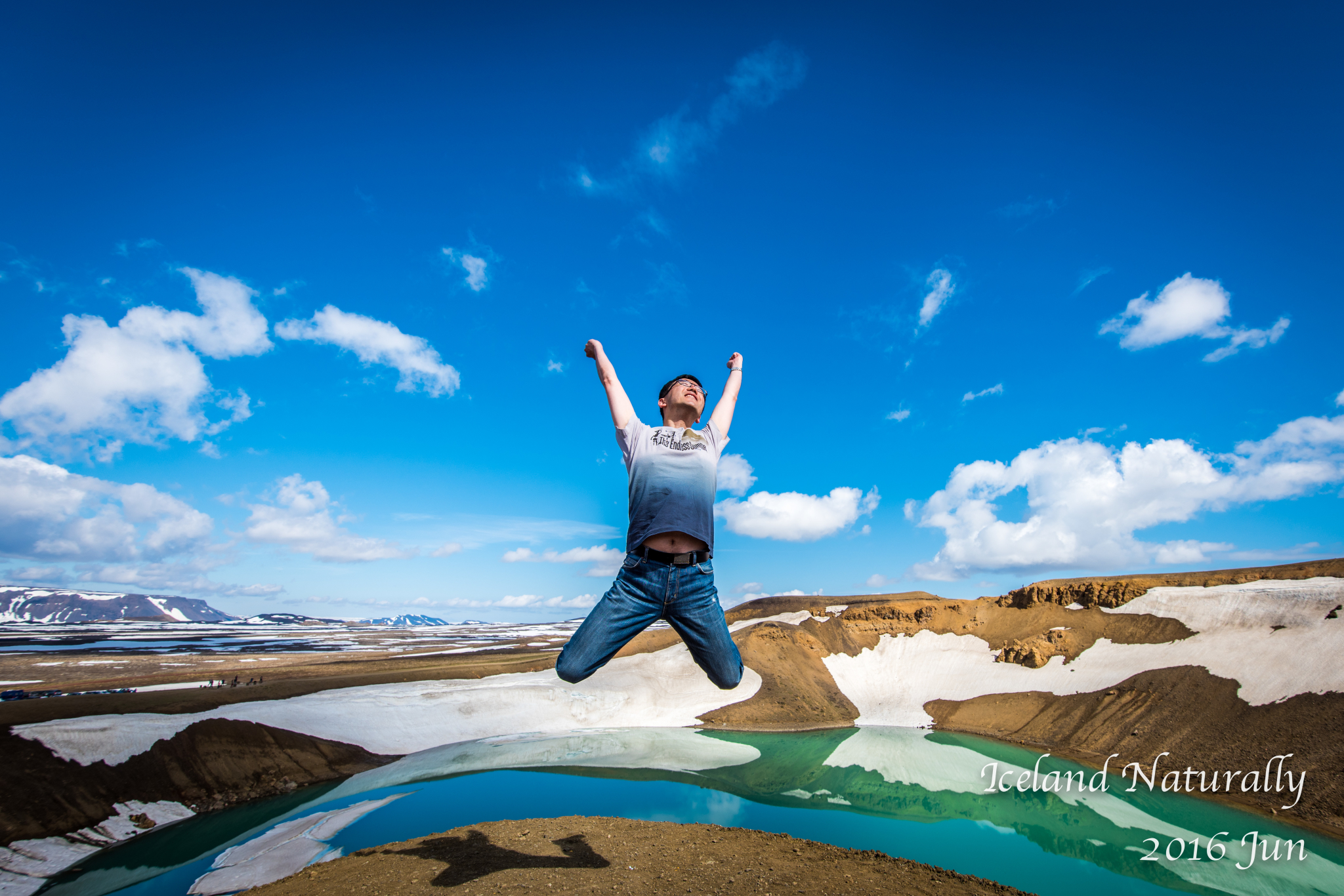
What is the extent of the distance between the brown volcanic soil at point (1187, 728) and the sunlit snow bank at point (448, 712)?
51.0ft

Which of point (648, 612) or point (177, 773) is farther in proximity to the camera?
point (177, 773)

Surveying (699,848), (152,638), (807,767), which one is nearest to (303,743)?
(699,848)

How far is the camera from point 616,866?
10.8 metres

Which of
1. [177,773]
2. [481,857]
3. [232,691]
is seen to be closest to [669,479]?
[481,857]

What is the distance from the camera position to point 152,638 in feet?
409

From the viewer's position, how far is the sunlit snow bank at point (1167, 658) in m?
26.3

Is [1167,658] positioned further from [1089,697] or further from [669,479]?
[669,479]

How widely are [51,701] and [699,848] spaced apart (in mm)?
26838

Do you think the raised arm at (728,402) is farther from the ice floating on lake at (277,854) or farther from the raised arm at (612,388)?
the ice floating on lake at (277,854)

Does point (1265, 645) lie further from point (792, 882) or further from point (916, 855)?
point (792, 882)

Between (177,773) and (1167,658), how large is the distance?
46694mm

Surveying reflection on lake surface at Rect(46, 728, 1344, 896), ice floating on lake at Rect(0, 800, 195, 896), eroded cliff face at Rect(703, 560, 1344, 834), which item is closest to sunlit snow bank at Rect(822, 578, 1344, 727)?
eroded cliff face at Rect(703, 560, 1344, 834)

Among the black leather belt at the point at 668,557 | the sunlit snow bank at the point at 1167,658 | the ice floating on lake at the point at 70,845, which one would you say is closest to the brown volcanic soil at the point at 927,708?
the ice floating on lake at the point at 70,845

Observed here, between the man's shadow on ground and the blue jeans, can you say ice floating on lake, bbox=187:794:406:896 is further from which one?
the blue jeans
